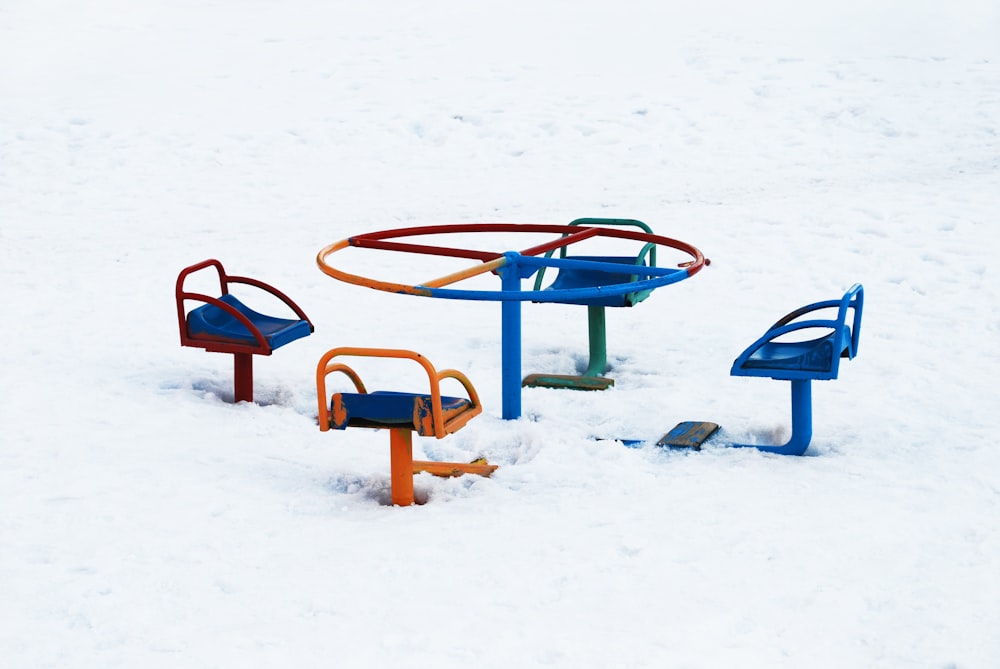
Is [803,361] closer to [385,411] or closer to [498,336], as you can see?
[385,411]

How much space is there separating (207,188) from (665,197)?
407 cm

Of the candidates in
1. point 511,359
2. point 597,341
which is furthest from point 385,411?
point 597,341

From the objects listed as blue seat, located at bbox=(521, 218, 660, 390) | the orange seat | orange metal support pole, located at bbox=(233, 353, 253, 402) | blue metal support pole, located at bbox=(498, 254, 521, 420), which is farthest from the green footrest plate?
the orange seat

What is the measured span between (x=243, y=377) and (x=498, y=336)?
1.94m

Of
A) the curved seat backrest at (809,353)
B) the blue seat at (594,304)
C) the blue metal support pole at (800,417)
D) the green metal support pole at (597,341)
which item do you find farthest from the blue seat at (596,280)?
the blue metal support pole at (800,417)

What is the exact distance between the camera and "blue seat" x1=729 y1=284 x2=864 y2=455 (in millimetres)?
5273

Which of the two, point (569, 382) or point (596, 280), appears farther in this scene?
point (596, 280)

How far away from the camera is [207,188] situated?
420 inches

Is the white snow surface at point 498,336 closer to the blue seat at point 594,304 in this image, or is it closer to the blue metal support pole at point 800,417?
the blue metal support pole at point 800,417

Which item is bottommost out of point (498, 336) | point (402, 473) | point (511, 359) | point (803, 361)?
point (402, 473)

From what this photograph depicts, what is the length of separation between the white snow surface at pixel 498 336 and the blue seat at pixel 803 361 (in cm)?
13

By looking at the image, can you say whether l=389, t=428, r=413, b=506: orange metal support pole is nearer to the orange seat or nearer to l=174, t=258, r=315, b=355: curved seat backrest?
the orange seat

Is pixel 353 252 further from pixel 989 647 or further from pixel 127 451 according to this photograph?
pixel 989 647

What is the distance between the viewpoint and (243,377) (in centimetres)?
614
